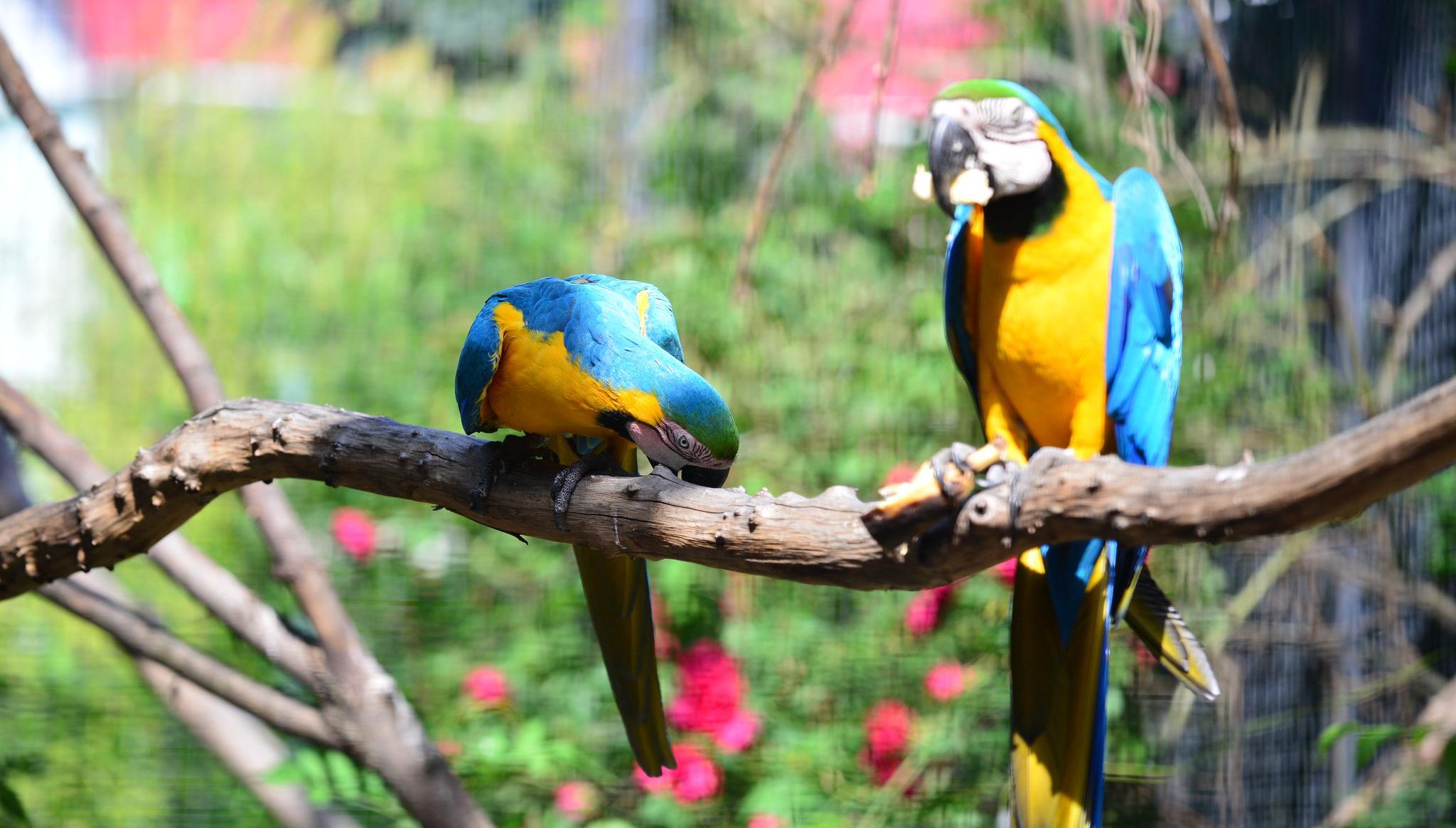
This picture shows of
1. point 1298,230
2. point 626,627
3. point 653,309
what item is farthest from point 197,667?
point 1298,230

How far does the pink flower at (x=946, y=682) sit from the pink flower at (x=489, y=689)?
2.07ft

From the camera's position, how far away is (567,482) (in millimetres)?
909

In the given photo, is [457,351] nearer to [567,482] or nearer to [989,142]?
[567,482]

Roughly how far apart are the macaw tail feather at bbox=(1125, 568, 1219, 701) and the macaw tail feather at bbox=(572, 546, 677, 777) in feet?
1.51

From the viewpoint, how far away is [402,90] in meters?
2.20

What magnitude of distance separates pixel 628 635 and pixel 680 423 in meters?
0.30

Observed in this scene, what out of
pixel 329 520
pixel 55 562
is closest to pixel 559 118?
pixel 329 520

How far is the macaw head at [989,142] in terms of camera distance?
96 centimetres

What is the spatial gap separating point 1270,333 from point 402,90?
5.40ft

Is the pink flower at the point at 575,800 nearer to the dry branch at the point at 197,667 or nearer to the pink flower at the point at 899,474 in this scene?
the dry branch at the point at 197,667

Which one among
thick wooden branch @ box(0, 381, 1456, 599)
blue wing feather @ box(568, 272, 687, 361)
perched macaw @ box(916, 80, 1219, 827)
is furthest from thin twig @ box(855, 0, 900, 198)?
thick wooden branch @ box(0, 381, 1456, 599)

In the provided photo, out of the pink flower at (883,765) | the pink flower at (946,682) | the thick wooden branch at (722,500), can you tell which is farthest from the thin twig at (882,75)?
the pink flower at (883,765)

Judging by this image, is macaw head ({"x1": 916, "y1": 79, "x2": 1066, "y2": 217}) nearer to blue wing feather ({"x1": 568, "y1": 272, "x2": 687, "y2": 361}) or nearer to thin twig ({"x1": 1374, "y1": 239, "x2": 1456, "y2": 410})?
blue wing feather ({"x1": 568, "y1": 272, "x2": 687, "y2": 361})

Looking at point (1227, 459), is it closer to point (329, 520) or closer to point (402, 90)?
point (329, 520)
